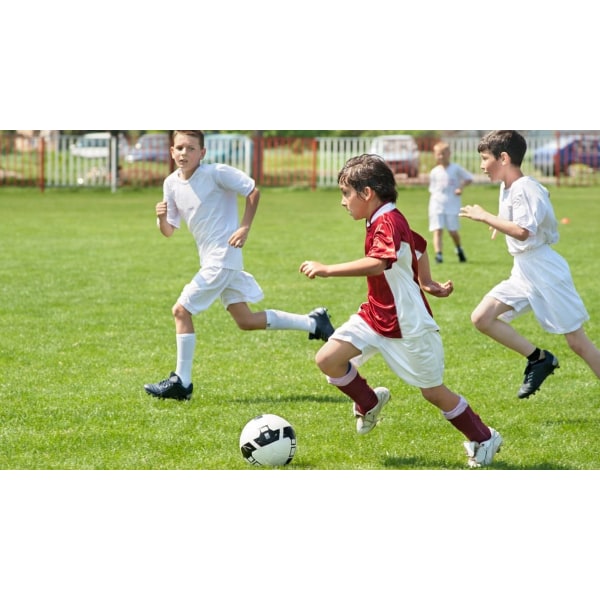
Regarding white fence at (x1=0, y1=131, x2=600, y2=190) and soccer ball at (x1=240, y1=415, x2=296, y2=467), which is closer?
soccer ball at (x1=240, y1=415, x2=296, y2=467)

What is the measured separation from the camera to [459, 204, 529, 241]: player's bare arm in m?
5.72

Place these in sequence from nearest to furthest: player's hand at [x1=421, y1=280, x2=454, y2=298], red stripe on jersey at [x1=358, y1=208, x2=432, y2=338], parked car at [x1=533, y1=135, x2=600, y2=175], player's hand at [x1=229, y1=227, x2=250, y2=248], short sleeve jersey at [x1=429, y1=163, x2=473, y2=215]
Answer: red stripe on jersey at [x1=358, y1=208, x2=432, y2=338]
player's hand at [x1=421, y1=280, x2=454, y2=298]
player's hand at [x1=229, y1=227, x2=250, y2=248]
short sleeve jersey at [x1=429, y1=163, x2=473, y2=215]
parked car at [x1=533, y1=135, x2=600, y2=175]

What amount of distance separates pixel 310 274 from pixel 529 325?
5.22 m

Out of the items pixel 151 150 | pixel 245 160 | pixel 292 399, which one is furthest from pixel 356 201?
pixel 151 150

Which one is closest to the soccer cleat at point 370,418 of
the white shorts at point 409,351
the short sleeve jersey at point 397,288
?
the white shorts at point 409,351

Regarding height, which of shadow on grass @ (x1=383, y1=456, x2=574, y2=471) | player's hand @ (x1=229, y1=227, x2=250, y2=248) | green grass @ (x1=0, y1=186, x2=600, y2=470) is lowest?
green grass @ (x1=0, y1=186, x2=600, y2=470)

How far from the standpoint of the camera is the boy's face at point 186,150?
6.62 meters

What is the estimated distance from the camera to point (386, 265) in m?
4.97

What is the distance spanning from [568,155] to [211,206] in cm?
2823

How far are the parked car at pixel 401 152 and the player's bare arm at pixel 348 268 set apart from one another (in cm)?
2736

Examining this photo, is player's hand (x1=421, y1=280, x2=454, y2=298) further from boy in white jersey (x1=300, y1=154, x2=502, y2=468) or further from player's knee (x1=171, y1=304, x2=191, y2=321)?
player's knee (x1=171, y1=304, x2=191, y2=321)

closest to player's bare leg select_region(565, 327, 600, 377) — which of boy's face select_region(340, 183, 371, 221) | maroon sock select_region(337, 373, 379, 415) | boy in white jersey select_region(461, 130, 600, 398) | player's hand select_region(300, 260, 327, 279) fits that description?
boy in white jersey select_region(461, 130, 600, 398)

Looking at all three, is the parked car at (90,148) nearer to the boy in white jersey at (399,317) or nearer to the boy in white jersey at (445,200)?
the boy in white jersey at (445,200)

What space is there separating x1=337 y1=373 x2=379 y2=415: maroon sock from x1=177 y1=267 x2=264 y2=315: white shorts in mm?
1392
